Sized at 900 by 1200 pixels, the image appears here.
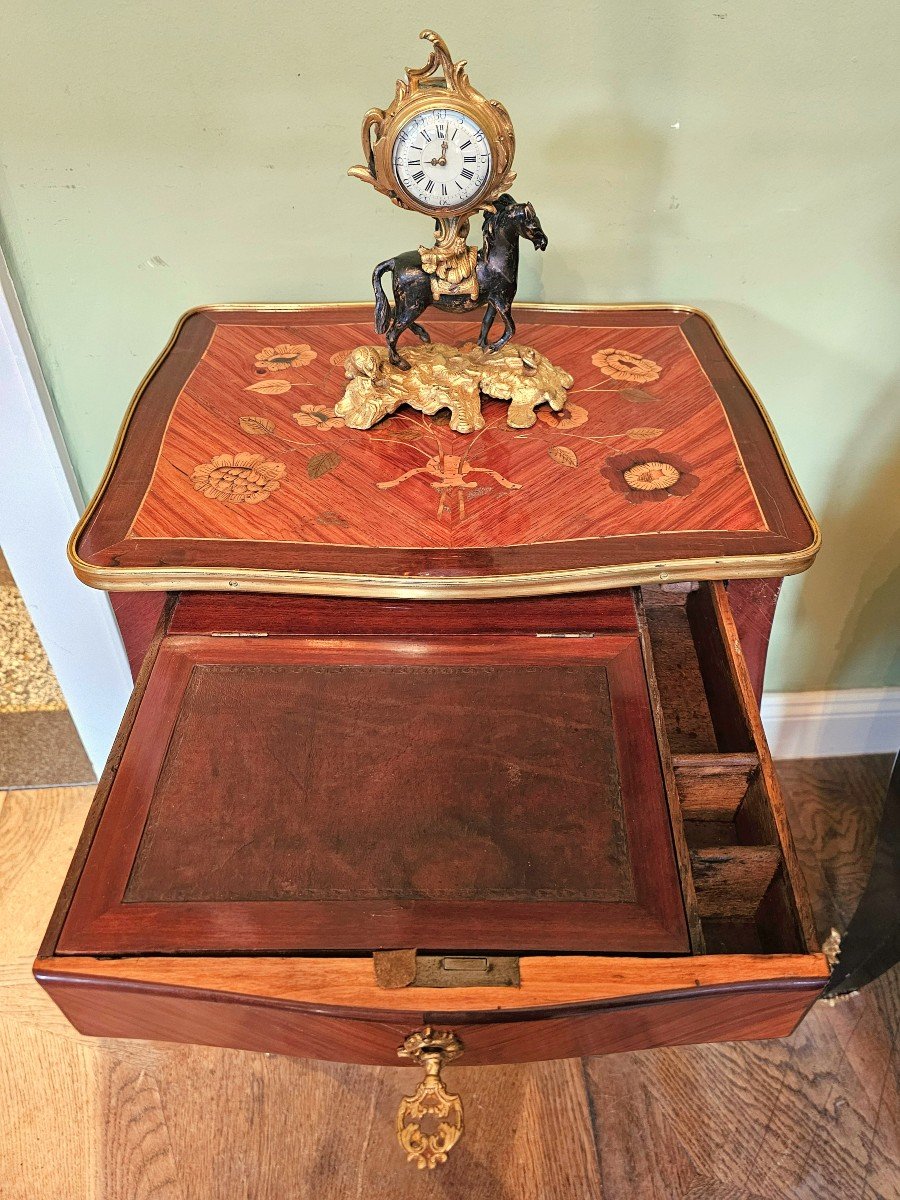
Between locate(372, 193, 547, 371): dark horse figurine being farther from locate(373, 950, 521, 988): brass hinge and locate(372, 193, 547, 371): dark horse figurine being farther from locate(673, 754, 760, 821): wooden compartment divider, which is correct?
locate(373, 950, 521, 988): brass hinge

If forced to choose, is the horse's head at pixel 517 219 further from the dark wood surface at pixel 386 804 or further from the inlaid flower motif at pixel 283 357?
the dark wood surface at pixel 386 804

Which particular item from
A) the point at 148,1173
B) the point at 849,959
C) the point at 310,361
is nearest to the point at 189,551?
the point at 310,361

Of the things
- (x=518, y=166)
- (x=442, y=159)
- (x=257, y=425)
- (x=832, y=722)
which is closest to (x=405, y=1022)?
(x=257, y=425)

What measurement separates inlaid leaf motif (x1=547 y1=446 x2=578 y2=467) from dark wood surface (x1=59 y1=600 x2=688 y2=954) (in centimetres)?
19

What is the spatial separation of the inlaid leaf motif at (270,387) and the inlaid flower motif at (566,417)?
29 cm

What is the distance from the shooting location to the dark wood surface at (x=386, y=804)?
0.70 m

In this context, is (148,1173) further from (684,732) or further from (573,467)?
(573,467)

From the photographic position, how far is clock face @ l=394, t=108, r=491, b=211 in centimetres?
84

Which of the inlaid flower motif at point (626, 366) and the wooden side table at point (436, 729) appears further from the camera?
the inlaid flower motif at point (626, 366)

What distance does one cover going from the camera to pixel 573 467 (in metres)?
0.95

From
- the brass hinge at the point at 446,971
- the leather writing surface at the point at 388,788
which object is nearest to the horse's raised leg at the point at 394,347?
the leather writing surface at the point at 388,788

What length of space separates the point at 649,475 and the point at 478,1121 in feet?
3.12

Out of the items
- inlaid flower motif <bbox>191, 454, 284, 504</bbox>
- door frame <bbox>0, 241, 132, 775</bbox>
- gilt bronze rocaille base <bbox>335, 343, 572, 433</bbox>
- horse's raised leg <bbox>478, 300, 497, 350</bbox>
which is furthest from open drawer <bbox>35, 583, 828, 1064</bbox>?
door frame <bbox>0, 241, 132, 775</bbox>

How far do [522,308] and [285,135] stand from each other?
35 centimetres
